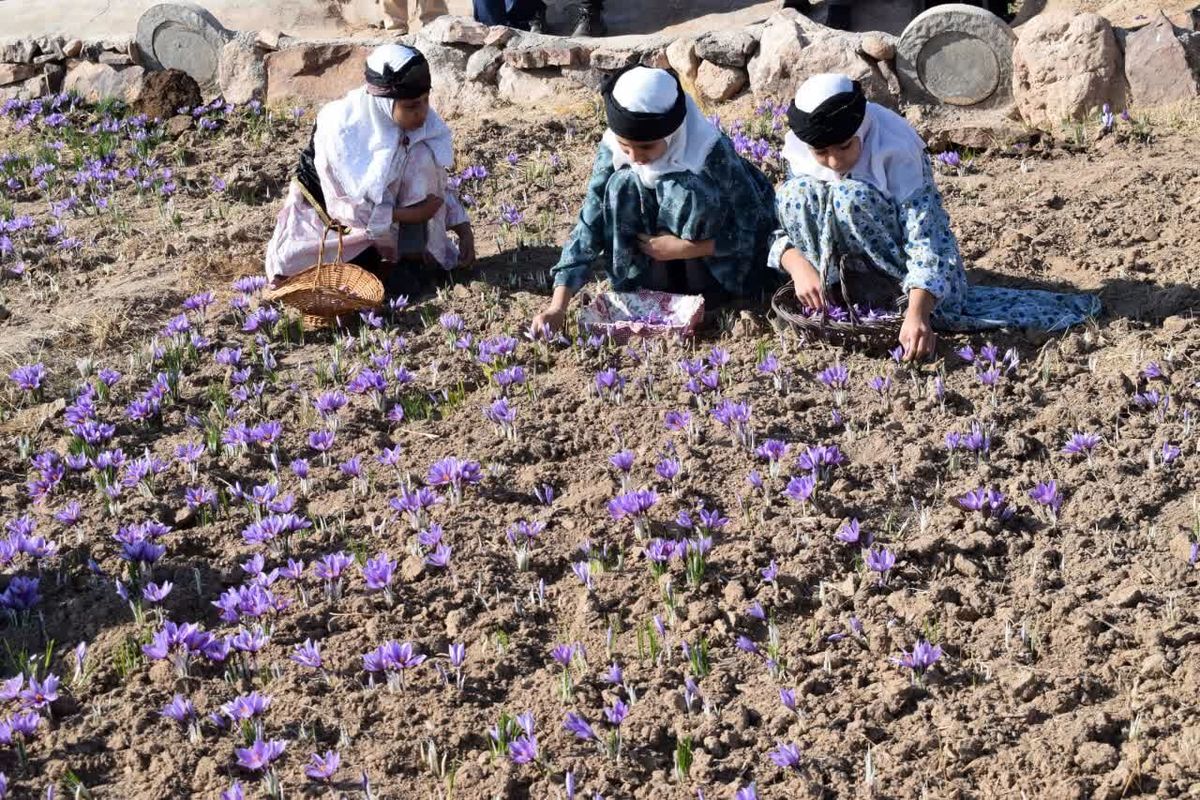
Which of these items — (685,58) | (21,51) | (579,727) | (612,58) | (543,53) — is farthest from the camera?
(21,51)

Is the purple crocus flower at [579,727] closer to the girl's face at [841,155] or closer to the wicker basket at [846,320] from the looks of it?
the wicker basket at [846,320]

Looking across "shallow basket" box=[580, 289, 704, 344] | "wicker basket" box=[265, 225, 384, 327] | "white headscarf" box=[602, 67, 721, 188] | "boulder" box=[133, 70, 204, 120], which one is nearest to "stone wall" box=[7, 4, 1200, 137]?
"boulder" box=[133, 70, 204, 120]

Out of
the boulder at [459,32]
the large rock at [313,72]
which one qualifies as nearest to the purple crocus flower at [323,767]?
the boulder at [459,32]

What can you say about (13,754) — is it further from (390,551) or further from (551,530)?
(551,530)

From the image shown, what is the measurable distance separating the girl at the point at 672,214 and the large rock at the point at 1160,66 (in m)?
2.66

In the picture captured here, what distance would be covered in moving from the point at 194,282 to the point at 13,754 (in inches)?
→ 128

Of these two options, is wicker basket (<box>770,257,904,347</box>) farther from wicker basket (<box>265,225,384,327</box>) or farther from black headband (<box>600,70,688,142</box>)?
wicker basket (<box>265,225,384,327</box>)

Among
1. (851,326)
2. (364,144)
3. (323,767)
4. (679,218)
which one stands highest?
(364,144)

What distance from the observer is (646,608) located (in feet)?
11.2

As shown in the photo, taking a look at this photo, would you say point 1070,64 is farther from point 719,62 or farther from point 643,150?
point 643,150

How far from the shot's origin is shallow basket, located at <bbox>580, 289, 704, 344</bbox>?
4.84 metres

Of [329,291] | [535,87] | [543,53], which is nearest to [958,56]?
[543,53]

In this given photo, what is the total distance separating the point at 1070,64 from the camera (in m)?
6.80

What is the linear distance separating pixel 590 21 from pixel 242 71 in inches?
87.3
